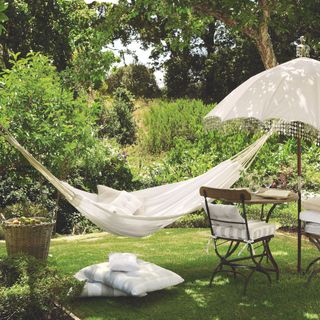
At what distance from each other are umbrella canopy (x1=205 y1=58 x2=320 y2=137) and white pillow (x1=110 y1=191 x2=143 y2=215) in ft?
3.34

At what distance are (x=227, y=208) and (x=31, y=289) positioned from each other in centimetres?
162

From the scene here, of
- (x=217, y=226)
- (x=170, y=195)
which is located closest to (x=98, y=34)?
(x=170, y=195)

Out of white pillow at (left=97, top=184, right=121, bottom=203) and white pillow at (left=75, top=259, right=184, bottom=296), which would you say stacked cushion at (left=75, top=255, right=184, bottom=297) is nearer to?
white pillow at (left=75, top=259, right=184, bottom=296)

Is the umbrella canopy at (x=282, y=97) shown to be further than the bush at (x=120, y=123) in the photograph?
No

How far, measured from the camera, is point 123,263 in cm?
Result: 412

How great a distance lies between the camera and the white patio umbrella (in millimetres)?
4078

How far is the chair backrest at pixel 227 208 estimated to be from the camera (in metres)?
4.04

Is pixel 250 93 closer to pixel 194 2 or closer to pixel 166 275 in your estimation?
pixel 166 275

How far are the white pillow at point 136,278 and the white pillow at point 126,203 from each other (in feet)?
1.46

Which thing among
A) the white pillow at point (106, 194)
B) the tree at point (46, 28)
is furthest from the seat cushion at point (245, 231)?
the tree at point (46, 28)

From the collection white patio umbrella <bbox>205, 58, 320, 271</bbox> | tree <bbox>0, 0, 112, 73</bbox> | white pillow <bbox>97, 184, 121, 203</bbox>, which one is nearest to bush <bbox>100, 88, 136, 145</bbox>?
tree <bbox>0, 0, 112, 73</bbox>

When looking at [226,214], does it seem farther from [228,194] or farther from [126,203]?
[126,203]

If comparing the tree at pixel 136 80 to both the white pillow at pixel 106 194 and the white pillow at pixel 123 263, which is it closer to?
the white pillow at pixel 106 194

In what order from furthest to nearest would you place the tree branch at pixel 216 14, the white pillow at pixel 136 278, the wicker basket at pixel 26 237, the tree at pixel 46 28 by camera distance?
the tree at pixel 46 28 → the tree branch at pixel 216 14 → the wicker basket at pixel 26 237 → the white pillow at pixel 136 278
